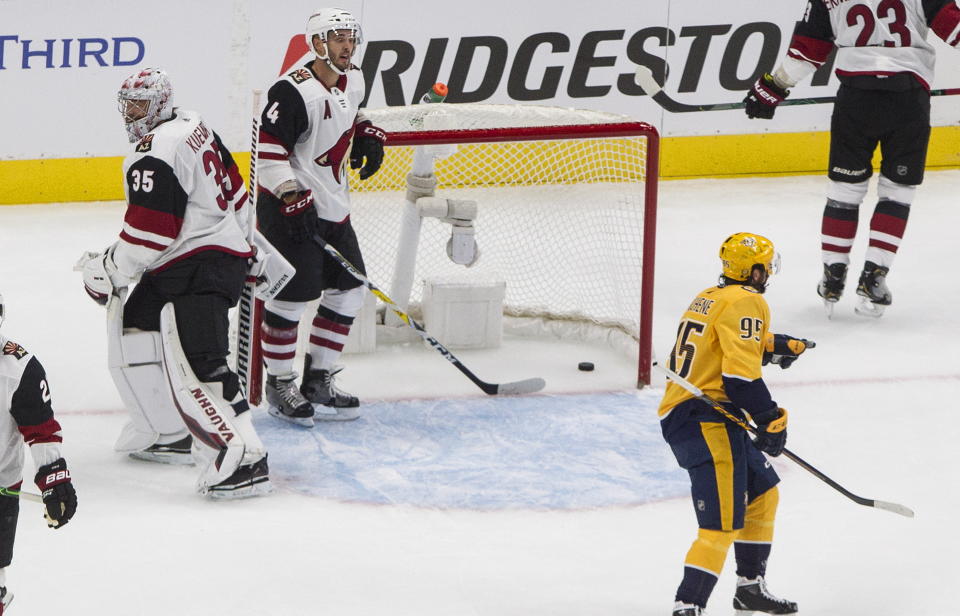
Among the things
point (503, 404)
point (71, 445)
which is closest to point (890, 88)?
point (503, 404)

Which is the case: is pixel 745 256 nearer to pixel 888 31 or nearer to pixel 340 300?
pixel 340 300

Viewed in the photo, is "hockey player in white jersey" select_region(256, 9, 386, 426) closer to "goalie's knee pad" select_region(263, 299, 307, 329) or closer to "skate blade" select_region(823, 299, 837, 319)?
"goalie's knee pad" select_region(263, 299, 307, 329)

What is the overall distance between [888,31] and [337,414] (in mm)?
2535

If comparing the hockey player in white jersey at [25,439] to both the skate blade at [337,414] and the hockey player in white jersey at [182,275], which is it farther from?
the skate blade at [337,414]

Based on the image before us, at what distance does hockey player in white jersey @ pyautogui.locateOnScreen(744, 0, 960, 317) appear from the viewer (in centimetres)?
552

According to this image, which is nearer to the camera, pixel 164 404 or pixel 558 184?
pixel 164 404

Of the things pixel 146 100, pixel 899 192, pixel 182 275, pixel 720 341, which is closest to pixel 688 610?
pixel 720 341

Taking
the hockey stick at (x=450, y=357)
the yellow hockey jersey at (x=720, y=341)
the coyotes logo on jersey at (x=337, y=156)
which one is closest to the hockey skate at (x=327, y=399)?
the hockey stick at (x=450, y=357)

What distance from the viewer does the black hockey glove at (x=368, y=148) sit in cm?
462

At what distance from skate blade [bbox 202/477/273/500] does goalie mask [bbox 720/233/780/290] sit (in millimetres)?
1431

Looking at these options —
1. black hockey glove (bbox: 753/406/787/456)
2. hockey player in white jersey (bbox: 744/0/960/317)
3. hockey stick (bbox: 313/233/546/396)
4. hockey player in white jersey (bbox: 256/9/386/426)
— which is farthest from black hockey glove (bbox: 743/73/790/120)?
black hockey glove (bbox: 753/406/787/456)

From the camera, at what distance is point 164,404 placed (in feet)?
13.4

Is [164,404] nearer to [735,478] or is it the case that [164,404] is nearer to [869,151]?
[735,478]

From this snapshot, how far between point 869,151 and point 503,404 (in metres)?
1.89
